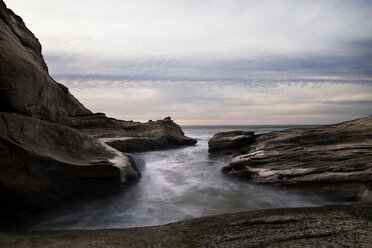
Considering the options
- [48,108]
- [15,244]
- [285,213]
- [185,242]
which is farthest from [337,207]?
[48,108]

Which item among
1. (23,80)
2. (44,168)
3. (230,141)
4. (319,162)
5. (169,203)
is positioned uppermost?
(23,80)

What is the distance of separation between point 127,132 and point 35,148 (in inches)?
609

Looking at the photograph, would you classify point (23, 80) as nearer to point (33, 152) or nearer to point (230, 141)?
point (33, 152)

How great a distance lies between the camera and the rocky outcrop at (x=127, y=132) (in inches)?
702

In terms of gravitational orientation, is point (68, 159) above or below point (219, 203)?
above

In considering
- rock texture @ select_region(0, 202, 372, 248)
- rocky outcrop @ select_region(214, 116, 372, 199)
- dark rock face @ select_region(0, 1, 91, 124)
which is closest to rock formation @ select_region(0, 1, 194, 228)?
dark rock face @ select_region(0, 1, 91, 124)

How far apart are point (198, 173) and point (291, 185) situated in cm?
479

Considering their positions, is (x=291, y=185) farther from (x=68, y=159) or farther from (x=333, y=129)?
(x=68, y=159)

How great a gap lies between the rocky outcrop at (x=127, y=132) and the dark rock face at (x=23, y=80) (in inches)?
332

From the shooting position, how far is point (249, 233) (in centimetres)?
370

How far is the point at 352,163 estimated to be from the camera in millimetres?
6887

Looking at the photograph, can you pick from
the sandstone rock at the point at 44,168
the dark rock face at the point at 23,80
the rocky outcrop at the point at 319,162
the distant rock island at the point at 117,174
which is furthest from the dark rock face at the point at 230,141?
the dark rock face at the point at 23,80

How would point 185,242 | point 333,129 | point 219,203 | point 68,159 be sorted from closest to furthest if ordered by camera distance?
point 185,242, point 68,159, point 219,203, point 333,129

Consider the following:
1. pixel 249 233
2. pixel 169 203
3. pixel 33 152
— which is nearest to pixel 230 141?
pixel 169 203
